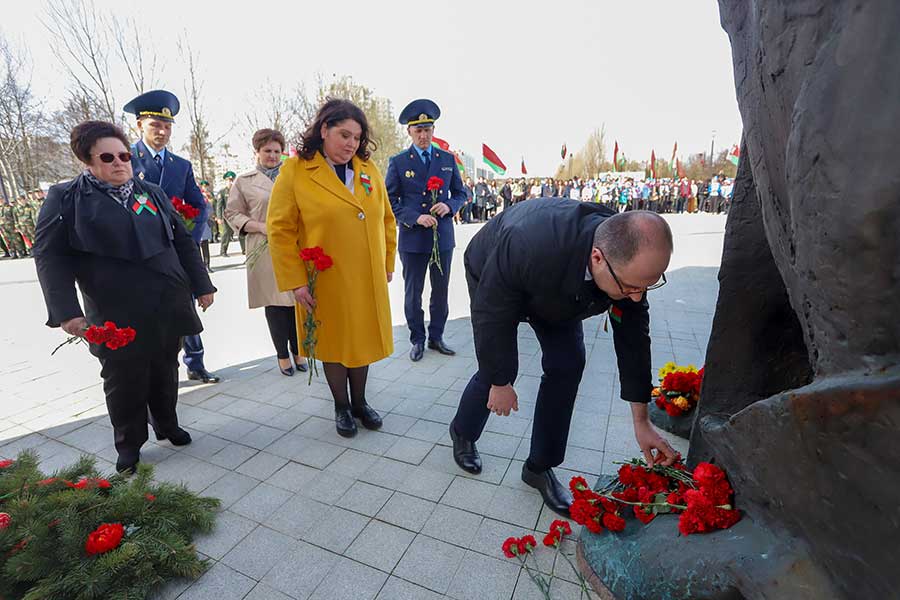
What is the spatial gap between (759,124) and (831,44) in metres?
0.33

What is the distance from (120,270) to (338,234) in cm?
114

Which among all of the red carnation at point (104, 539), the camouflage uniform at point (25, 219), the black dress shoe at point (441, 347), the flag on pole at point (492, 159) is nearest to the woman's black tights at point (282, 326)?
the black dress shoe at point (441, 347)

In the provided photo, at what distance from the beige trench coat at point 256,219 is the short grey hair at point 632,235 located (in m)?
2.88

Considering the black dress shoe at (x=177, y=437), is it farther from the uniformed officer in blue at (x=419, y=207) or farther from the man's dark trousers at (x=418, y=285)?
the man's dark trousers at (x=418, y=285)

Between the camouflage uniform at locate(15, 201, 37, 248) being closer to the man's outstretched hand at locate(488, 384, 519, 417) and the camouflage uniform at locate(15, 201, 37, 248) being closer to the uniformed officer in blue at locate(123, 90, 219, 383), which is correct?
the uniformed officer in blue at locate(123, 90, 219, 383)

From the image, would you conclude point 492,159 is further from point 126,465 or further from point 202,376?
point 126,465

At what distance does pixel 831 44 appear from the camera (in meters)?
0.90

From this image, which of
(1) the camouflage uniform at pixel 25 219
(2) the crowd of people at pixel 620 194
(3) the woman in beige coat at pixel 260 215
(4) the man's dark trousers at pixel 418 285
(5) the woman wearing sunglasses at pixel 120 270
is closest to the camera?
(5) the woman wearing sunglasses at pixel 120 270

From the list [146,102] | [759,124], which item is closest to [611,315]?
[759,124]

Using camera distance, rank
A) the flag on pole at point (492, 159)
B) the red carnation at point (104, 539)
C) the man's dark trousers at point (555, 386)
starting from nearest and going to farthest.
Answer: the red carnation at point (104, 539) → the man's dark trousers at point (555, 386) → the flag on pole at point (492, 159)

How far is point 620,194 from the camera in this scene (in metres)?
24.6

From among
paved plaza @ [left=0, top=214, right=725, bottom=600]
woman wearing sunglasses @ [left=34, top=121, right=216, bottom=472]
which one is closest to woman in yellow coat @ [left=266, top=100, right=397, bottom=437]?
paved plaza @ [left=0, top=214, right=725, bottom=600]

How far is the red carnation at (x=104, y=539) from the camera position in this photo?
1.92 metres

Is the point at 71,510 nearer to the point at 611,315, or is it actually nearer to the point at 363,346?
the point at 363,346
